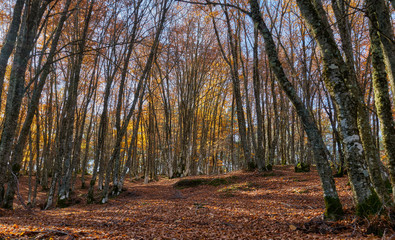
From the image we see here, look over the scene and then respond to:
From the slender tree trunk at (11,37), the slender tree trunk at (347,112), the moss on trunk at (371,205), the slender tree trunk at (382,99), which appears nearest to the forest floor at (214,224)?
the moss on trunk at (371,205)

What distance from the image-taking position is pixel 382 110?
327cm

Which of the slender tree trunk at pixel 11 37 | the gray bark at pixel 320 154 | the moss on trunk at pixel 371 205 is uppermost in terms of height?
the slender tree trunk at pixel 11 37

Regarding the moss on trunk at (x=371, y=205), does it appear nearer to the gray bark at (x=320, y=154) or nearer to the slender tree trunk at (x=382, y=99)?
the slender tree trunk at (x=382, y=99)

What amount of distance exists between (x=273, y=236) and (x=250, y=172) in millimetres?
8335

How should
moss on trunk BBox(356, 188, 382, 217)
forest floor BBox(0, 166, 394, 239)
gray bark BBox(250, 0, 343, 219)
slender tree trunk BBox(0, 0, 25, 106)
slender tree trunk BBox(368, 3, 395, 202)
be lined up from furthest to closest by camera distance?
slender tree trunk BBox(0, 0, 25, 106), gray bark BBox(250, 0, 343, 219), forest floor BBox(0, 166, 394, 239), moss on trunk BBox(356, 188, 382, 217), slender tree trunk BBox(368, 3, 395, 202)

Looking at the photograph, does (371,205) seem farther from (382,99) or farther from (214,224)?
(214,224)

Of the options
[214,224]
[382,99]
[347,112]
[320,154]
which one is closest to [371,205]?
[320,154]

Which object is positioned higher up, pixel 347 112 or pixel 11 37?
pixel 11 37

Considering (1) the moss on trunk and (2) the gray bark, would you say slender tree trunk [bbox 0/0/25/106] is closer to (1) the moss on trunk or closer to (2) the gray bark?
(2) the gray bark

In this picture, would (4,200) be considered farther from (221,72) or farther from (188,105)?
(221,72)

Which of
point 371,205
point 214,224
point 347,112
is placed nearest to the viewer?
point 371,205

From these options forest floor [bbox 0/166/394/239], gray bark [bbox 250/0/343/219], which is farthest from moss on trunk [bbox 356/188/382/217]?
gray bark [bbox 250/0/343/219]

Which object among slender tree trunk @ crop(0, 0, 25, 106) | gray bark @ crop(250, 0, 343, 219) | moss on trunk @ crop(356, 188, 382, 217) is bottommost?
moss on trunk @ crop(356, 188, 382, 217)

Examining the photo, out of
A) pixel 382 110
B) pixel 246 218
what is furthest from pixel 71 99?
pixel 382 110
